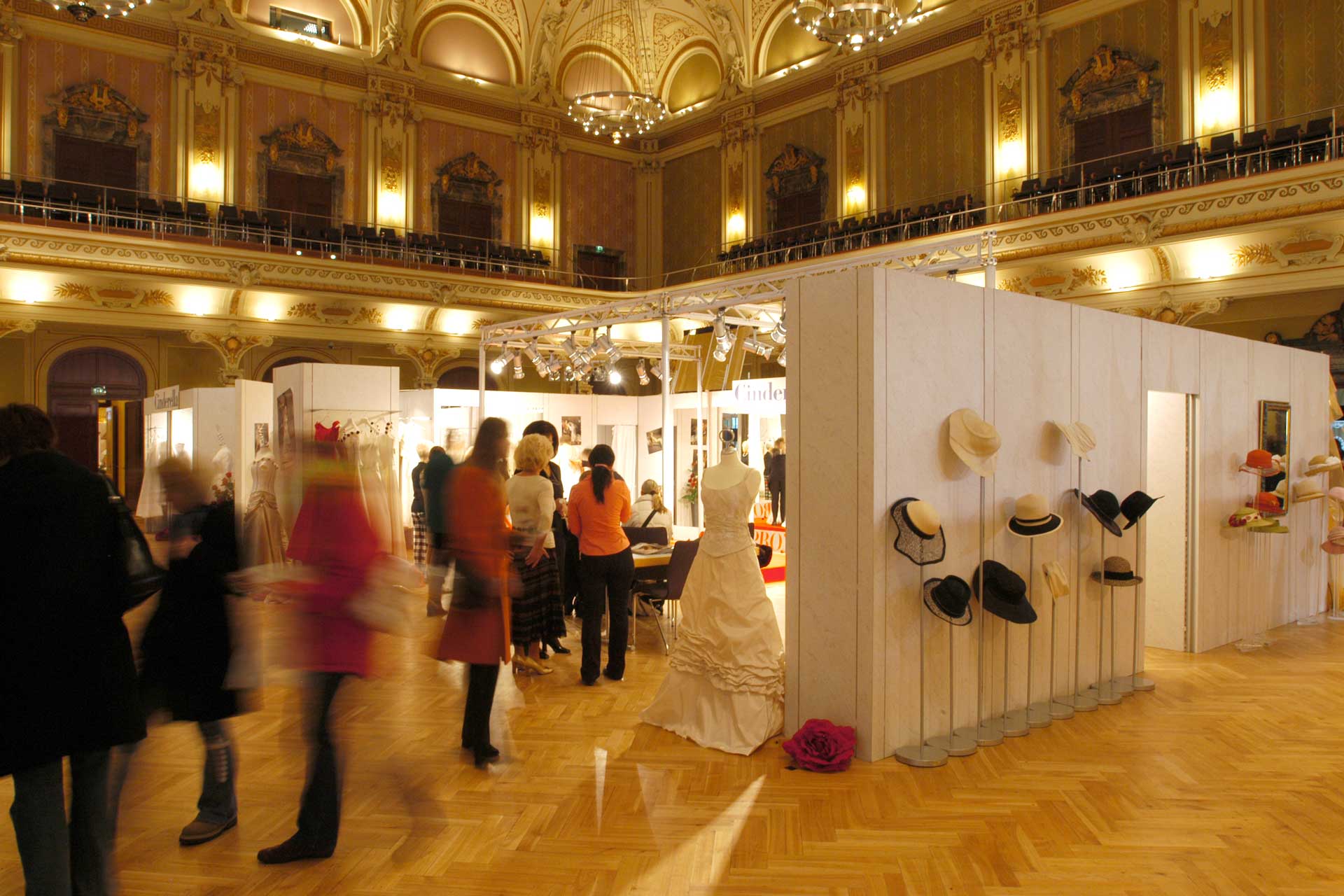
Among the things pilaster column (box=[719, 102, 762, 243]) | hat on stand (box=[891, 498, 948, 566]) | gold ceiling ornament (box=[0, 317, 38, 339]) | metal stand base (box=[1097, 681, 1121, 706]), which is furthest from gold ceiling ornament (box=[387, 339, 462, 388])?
hat on stand (box=[891, 498, 948, 566])

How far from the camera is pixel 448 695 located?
17.0 ft

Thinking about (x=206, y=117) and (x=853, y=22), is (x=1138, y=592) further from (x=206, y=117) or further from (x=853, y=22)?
(x=206, y=117)

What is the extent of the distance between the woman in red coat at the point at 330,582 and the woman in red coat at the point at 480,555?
0.57 metres

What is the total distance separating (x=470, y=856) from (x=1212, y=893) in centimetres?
255

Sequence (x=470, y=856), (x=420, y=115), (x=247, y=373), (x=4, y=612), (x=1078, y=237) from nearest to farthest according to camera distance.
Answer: (x=4, y=612) → (x=470, y=856) → (x=1078, y=237) → (x=247, y=373) → (x=420, y=115)

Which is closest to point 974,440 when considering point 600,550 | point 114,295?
point 600,550

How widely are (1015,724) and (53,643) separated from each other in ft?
13.9

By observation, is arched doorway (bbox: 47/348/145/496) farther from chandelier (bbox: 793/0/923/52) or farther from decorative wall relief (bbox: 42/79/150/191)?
chandelier (bbox: 793/0/923/52)

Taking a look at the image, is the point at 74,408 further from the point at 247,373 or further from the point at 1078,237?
the point at 1078,237

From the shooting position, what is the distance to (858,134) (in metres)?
17.9

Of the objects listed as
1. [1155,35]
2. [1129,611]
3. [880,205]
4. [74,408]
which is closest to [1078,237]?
[1155,35]

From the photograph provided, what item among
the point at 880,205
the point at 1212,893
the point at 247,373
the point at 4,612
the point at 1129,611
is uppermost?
the point at 880,205

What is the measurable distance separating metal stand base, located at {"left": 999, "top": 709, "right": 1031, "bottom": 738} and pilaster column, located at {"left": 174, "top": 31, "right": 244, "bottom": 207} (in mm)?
16983

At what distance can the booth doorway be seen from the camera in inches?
249
